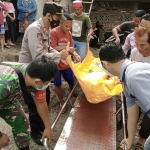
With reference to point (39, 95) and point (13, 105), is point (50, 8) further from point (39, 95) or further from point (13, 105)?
point (13, 105)

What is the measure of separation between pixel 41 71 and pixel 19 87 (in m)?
0.23

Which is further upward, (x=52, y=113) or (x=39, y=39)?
(x=39, y=39)

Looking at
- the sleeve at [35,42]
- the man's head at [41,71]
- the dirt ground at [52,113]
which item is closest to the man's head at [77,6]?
the dirt ground at [52,113]

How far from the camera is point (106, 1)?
26.9 feet

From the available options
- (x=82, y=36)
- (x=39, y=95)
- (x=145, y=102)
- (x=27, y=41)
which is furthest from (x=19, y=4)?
(x=145, y=102)

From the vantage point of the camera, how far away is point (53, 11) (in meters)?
2.45

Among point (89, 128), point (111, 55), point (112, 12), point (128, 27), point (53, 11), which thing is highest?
point (53, 11)

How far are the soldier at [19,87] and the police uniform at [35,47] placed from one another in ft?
1.86

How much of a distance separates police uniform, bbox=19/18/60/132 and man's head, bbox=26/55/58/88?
836mm

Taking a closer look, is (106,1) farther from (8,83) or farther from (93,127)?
(8,83)

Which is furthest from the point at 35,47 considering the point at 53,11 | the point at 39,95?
the point at 39,95

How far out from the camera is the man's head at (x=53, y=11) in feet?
7.98

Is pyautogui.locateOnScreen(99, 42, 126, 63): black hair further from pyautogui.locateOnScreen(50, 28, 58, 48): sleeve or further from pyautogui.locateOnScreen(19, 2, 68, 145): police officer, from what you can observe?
pyautogui.locateOnScreen(50, 28, 58, 48): sleeve

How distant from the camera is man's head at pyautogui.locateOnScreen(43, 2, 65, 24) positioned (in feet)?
7.98
